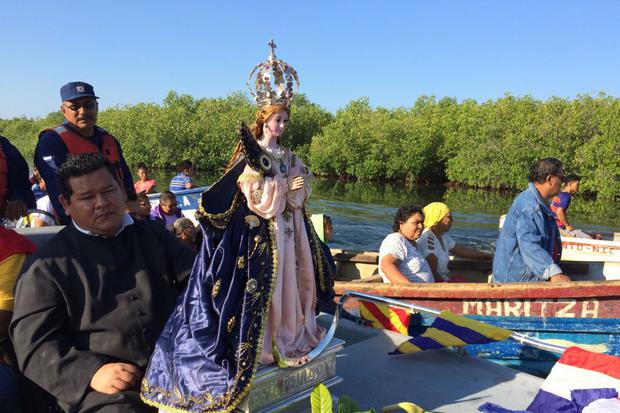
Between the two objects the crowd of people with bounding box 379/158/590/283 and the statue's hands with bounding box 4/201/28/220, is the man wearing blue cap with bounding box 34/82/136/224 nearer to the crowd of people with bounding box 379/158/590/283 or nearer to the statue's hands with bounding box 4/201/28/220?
the statue's hands with bounding box 4/201/28/220

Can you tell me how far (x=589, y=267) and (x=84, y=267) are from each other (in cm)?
647

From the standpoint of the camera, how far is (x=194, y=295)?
2.29 m

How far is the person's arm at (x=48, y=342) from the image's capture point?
2129 mm

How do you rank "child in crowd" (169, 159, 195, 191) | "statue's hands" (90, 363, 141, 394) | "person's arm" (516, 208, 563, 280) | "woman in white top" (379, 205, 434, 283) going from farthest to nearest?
"child in crowd" (169, 159, 195, 191)
"woman in white top" (379, 205, 434, 283)
"person's arm" (516, 208, 563, 280)
"statue's hands" (90, 363, 141, 394)

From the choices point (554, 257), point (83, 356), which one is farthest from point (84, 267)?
point (554, 257)

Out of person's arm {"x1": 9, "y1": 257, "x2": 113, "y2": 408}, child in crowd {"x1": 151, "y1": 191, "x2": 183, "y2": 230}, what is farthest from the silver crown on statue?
child in crowd {"x1": 151, "y1": 191, "x2": 183, "y2": 230}

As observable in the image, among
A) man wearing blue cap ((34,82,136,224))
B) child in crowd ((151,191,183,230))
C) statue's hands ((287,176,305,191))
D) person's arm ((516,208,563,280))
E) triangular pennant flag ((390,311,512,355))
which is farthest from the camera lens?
child in crowd ((151,191,183,230))

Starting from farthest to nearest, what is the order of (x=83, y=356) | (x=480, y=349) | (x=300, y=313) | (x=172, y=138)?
(x=172, y=138)
(x=480, y=349)
(x=300, y=313)
(x=83, y=356)

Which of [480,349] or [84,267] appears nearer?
[84,267]

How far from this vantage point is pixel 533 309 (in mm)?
4695

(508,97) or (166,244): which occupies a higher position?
(508,97)

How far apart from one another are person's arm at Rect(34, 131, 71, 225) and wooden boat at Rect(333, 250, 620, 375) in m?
2.54

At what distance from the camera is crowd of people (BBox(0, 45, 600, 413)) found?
7.13 feet

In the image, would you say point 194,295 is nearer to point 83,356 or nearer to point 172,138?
point 83,356
